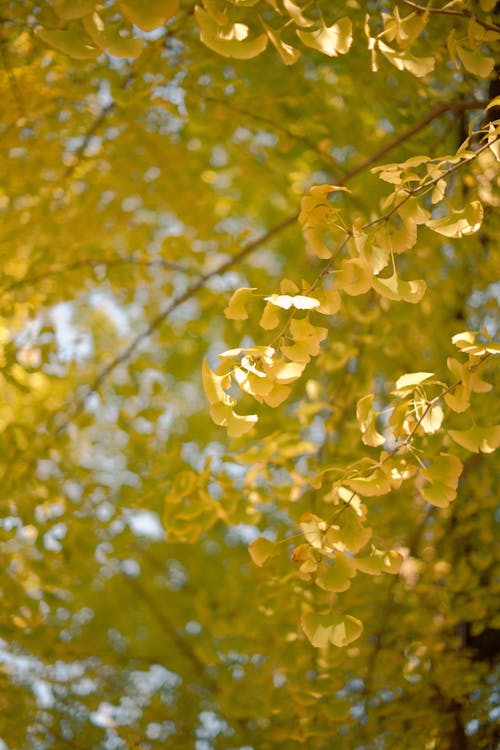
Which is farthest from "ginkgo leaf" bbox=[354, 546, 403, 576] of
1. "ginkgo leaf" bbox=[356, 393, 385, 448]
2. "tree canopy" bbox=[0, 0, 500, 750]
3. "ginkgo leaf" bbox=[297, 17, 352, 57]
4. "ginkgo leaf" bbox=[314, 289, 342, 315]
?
"ginkgo leaf" bbox=[297, 17, 352, 57]

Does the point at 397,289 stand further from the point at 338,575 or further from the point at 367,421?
the point at 338,575

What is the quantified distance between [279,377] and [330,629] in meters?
0.24

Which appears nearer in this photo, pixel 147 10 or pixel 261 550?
pixel 147 10

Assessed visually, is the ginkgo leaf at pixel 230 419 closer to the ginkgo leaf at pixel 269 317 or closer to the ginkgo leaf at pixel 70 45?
the ginkgo leaf at pixel 269 317

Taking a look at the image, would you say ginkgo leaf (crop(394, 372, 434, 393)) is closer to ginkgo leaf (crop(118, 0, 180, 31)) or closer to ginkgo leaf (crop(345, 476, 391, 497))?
ginkgo leaf (crop(345, 476, 391, 497))

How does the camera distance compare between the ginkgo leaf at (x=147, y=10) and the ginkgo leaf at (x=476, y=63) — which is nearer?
the ginkgo leaf at (x=147, y=10)

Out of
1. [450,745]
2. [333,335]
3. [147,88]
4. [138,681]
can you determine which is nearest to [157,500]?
[138,681]

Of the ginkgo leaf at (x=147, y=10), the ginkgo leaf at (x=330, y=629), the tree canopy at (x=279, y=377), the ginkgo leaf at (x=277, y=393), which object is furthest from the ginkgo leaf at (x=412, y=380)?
the ginkgo leaf at (x=147, y=10)

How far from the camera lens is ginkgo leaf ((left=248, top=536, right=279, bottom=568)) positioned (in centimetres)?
66

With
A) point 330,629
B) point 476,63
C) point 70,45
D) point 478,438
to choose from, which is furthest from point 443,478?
point 70,45

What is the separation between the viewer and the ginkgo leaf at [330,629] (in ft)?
2.02

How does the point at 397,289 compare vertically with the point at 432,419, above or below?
above

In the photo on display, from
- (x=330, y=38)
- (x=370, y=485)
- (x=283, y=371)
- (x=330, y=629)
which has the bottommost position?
(x=330, y=629)

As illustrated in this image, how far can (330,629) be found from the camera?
632mm
